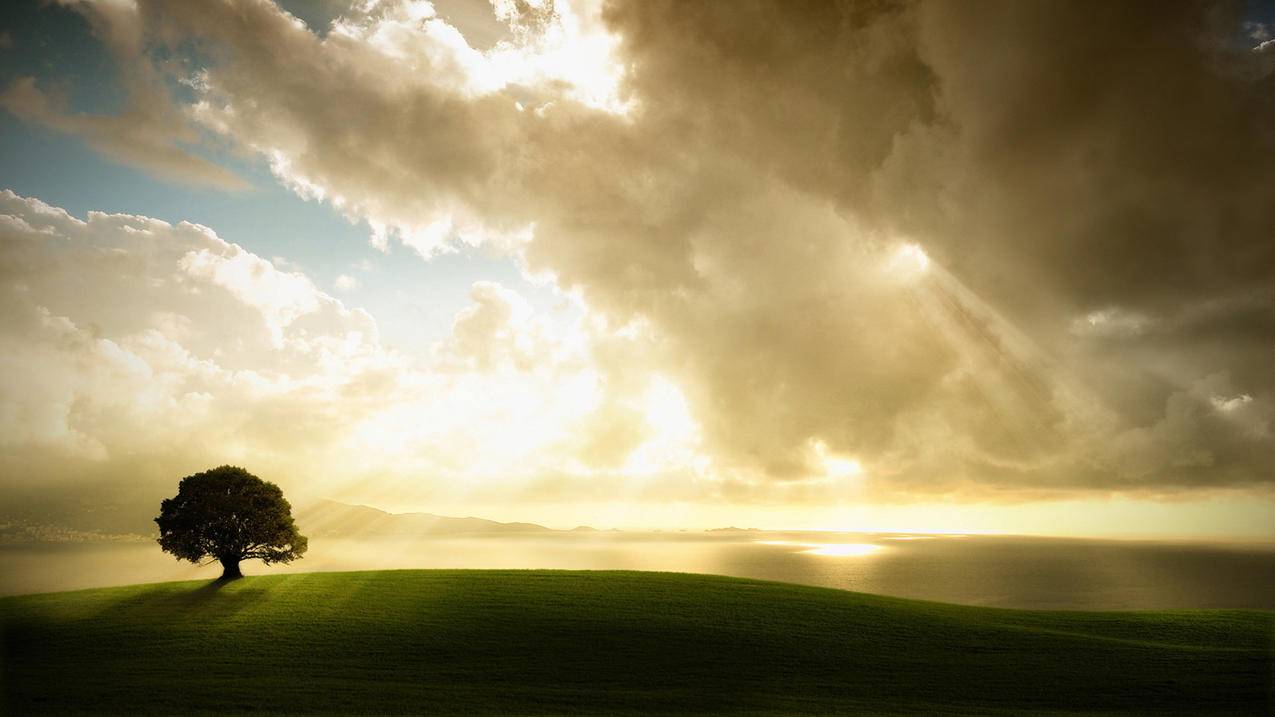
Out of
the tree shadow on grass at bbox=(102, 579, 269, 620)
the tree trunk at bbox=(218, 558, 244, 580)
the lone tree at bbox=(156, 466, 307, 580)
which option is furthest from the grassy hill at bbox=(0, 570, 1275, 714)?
the lone tree at bbox=(156, 466, 307, 580)

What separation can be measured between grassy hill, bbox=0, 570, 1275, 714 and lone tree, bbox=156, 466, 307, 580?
8.33 feet

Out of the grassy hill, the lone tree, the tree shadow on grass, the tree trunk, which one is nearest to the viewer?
the grassy hill

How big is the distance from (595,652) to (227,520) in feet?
103

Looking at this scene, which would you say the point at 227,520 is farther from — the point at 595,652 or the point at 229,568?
the point at 595,652

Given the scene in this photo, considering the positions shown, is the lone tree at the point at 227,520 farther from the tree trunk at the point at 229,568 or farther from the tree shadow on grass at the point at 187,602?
the tree shadow on grass at the point at 187,602

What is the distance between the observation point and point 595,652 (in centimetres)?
3425

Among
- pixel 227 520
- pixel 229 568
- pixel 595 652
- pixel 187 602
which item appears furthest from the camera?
pixel 229 568

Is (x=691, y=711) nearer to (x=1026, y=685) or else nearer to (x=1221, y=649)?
(x=1026, y=685)

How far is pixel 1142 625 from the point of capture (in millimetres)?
41531

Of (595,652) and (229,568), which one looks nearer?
(595,652)

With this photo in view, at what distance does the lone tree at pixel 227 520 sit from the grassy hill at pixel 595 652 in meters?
2.54

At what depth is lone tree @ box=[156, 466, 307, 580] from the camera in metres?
46.3

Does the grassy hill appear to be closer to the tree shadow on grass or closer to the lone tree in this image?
the tree shadow on grass

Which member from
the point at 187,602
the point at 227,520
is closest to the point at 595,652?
the point at 187,602
